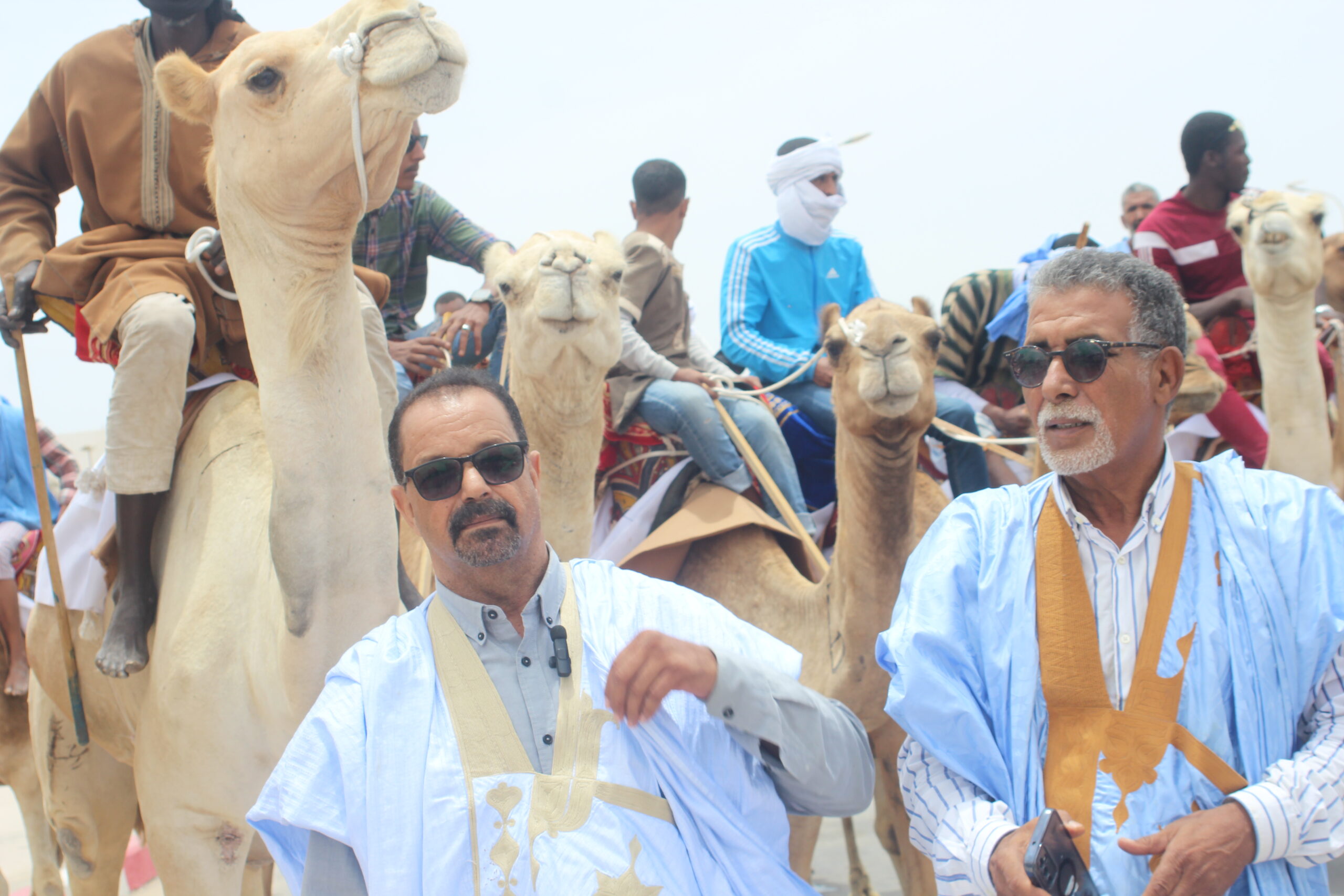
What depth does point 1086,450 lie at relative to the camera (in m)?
2.01

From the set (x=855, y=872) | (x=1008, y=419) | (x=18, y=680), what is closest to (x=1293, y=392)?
(x=1008, y=419)

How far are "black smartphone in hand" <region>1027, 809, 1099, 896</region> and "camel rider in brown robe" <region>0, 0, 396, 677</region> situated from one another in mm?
2429

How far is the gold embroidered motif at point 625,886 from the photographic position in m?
1.68

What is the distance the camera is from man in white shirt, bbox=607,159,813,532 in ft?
15.8

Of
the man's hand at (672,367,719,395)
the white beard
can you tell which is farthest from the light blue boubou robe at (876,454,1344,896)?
the man's hand at (672,367,719,395)

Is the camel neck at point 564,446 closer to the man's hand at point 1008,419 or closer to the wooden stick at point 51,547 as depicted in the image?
the wooden stick at point 51,547

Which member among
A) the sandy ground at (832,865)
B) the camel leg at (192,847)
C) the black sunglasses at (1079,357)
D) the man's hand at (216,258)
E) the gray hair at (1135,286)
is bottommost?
the sandy ground at (832,865)

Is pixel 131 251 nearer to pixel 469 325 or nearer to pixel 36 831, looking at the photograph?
pixel 469 325

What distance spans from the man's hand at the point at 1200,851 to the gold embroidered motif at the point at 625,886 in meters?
0.74

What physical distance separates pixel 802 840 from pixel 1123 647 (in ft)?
7.76

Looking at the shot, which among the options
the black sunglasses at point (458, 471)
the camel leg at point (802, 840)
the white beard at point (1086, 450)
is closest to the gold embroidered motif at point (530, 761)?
the black sunglasses at point (458, 471)

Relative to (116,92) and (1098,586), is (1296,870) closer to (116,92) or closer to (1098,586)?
(1098,586)

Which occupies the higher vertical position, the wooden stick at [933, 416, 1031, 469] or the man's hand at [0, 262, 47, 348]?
the man's hand at [0, 262, 47, 348]

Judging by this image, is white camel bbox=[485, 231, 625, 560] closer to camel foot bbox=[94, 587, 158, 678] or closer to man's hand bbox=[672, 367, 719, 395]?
man's hand bbox=[672, 367, 719, 395]
